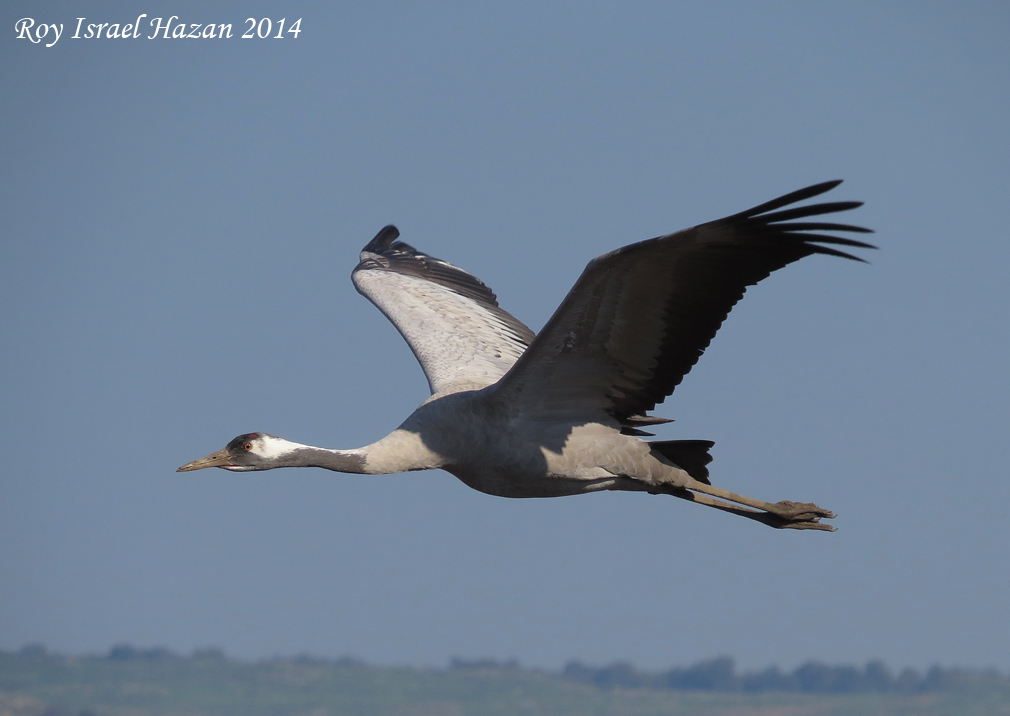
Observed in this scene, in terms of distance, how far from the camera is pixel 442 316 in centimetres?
1115

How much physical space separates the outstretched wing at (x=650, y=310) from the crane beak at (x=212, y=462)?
1980 millimetres

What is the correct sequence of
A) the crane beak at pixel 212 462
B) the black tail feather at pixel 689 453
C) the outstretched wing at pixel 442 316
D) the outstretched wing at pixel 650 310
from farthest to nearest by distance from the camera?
the outstretched wing at pixel 442 316 → the black tail feather at pixel 689 453 → the crane beak at pixel 212 462 → the outstretched wing at pixel 650 310

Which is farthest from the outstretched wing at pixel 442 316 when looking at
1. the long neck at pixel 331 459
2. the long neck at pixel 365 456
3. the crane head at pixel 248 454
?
the crane head at pixel 248 454

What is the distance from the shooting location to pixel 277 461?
8.20 metres

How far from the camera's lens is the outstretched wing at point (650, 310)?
7.14 m

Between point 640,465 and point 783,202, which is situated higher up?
point 783,202

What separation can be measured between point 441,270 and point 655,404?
4454 mm

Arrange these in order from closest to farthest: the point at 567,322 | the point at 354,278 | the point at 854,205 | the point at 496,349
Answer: the point at 854,205 → the point at 567,322 → the point at 496,349 → the point at 354,278

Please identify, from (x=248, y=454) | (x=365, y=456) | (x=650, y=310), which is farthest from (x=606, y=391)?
(x=248, y=454)

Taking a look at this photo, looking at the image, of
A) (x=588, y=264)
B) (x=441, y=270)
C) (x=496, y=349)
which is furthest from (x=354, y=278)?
(x=588, y=264)

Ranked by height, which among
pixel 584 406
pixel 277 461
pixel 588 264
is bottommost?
pixel 277 461

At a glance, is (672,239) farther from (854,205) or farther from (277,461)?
(277,461)

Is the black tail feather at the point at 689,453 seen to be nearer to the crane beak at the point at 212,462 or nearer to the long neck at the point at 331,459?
the long neck at the point at 331,459

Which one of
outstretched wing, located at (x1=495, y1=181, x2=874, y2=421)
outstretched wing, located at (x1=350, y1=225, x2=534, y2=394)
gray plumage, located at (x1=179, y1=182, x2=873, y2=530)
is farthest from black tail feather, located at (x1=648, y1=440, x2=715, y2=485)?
outstretched wing, located at (x1=350, y1=225, x2=534, y2=394)
